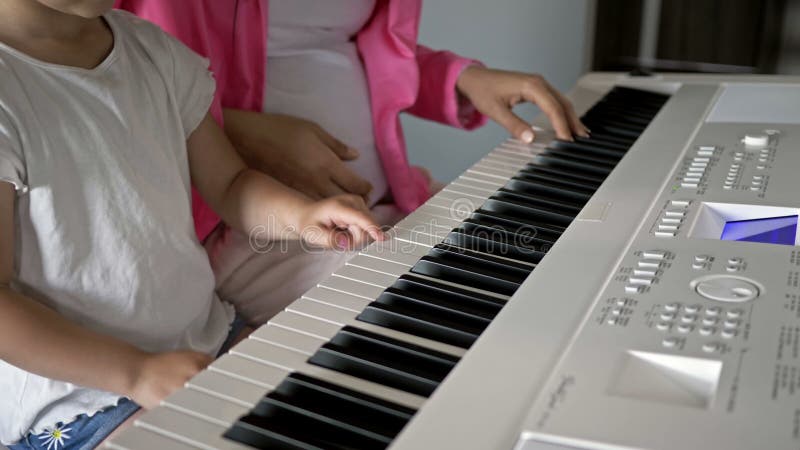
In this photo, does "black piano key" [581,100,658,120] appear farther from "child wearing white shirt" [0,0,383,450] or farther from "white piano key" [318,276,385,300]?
"white piano key" [318,276,385,300]

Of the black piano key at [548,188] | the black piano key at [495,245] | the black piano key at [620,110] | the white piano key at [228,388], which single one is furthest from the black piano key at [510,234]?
the black piano key at [620,110]

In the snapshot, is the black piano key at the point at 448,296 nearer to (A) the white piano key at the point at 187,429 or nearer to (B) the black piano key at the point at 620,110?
(A) the white piano key at the point at 187,429

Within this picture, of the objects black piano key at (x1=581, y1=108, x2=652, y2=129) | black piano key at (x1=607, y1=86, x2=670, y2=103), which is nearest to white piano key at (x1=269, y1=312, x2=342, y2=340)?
black piano key at (x1=581, y1=108, x2=652, y2=129)

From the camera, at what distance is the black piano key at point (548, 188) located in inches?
37.3

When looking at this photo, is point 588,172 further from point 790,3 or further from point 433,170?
point 790,3

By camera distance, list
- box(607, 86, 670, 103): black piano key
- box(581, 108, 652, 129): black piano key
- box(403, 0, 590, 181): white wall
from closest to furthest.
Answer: box(581, 108, 652, 129): black piano key
box(607, 86, 670, 103): black piano key
box(403, 0, 590, 181): white wall

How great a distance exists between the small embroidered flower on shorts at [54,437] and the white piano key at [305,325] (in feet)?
1.05

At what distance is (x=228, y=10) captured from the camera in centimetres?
116

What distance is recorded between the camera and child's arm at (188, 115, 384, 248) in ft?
3.06

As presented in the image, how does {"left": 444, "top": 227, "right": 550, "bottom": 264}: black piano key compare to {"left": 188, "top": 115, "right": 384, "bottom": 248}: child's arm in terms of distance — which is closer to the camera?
{"left": 444, "top": 227, "right": 550, "bottom": 264}: black piano key

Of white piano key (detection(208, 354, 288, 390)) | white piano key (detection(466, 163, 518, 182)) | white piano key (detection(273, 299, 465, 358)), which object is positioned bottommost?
white piano key (detection(466, 163, 518, 182))

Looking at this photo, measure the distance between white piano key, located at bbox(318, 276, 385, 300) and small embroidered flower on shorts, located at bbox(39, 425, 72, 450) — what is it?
1.07 feet

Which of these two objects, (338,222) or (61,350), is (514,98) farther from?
(61,350)

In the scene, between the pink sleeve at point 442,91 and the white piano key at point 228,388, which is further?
the pink sleeve at point 442,91
